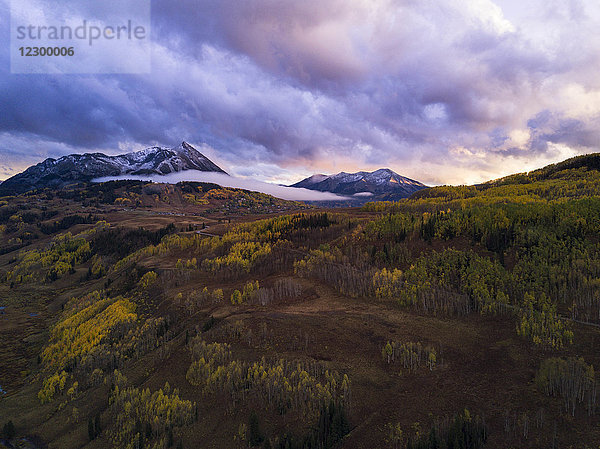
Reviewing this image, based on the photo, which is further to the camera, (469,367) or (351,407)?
(469,367)

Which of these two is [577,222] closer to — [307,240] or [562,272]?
[562,272]

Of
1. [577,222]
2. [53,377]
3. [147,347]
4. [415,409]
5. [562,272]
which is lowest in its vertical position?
[53,377]

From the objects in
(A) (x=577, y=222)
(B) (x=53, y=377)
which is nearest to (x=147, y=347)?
(B) (x=53, y=377)

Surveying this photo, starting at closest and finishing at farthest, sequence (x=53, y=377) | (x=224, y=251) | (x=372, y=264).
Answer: (x=53, y=377) → (x=372, y=264) → (x=224, y=251)

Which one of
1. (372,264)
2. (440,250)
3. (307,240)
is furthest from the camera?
(307,240)

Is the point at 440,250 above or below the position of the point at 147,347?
above

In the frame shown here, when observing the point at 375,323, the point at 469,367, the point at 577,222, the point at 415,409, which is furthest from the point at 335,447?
the point at 577,222
